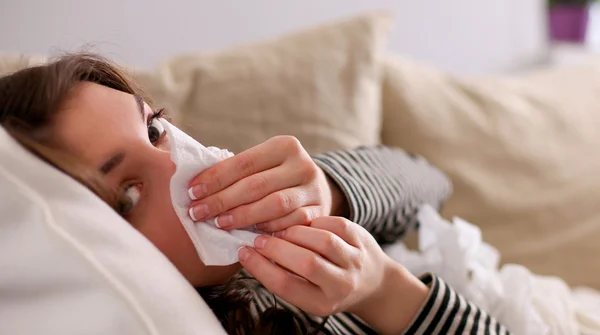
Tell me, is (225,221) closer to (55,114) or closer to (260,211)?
(260,211)

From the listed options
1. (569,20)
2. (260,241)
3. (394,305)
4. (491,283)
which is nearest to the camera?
(260,241)

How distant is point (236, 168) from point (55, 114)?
16 cm

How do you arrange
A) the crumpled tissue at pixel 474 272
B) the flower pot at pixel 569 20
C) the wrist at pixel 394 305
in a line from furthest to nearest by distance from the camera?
the flower pot at pixel 569 20 < the crumpled tissue at pixel 474 272 < the wrist at pixel 394 305

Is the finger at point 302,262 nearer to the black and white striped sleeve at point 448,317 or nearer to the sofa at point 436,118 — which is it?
the black and white striped sleeve at point 448,317

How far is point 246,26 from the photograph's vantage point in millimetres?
1496

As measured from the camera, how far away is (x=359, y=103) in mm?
1079

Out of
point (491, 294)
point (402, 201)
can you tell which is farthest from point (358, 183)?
point (491, 294)

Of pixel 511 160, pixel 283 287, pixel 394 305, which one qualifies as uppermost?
pixel 283 287

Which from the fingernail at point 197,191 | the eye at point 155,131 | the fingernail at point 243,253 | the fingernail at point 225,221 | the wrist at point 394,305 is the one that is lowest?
the wrist at point 394,305

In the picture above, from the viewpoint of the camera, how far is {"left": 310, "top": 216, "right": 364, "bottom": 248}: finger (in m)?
0.53

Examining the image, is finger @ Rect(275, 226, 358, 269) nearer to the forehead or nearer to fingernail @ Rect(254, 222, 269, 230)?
fingernail @ Rect(254, 222, 269, 230)

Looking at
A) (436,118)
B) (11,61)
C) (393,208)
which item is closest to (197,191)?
(393,208)

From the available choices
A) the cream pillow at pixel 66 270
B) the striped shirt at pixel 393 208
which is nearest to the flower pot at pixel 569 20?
the striped shirt at pixel 393 208

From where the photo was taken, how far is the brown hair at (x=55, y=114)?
492mm
